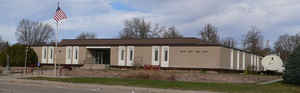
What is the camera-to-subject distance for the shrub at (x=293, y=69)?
2077cm

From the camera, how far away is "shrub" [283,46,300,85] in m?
20.8

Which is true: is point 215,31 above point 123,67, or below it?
above

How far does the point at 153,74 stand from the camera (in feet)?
88.9

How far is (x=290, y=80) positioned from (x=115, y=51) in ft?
90.7

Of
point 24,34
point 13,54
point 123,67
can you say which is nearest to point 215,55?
point 123,67

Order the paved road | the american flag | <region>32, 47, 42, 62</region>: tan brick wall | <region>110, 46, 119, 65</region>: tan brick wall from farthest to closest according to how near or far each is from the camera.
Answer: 1. <region>32, 47, 42, 62</region>: tan brick wall
2. <region>110, 46, 119, 65</region>: tan brick wall
3. the american flag
4. the paved road

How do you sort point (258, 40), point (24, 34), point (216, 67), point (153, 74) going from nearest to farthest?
point (153, 74)
point (216, 67)
point (258, 40)
point (24, 34)

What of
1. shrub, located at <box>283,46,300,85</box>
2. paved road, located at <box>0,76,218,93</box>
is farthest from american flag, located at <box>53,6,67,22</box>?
shrub, located at <box>283,46,300,85</box>

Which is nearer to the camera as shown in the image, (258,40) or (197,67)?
(197,67)

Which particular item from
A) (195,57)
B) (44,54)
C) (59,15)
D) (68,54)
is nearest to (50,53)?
(44,54)

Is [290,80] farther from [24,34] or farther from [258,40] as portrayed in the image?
[24,34]

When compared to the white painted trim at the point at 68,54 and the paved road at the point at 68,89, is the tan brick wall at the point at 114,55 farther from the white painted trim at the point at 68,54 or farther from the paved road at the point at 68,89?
the paved road at the point at 68,89

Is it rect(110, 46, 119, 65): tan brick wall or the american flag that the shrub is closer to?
Result: the american flag

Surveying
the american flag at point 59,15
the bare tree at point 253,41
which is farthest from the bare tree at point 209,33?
the american flag at point 59,15
